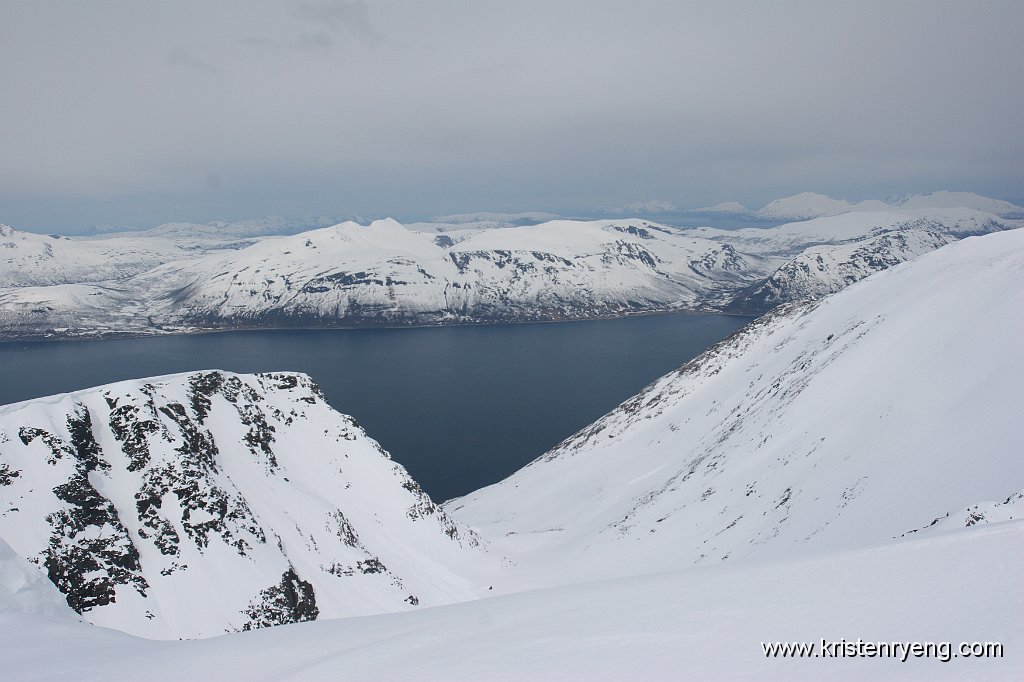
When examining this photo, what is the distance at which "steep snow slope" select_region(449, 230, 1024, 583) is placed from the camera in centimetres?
3459

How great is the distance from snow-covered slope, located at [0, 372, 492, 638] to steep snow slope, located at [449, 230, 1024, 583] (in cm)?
1576

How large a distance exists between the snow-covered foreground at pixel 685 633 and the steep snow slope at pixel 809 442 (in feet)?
63.2

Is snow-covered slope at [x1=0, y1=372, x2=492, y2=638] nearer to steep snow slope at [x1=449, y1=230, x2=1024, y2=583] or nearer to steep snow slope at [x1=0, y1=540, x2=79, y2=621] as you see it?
steep snow slope at [x1=0, y1=540, x2=79, y2=621]

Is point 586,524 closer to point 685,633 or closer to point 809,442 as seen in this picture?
point 809,442

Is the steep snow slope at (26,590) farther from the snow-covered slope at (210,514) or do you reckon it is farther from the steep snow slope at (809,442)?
the steep snow slope at (809,442)

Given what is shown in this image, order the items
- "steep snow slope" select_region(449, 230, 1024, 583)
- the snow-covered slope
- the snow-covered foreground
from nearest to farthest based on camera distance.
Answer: the snow-covered foreground < "steep snow slope" select_region(449, 230, 1024, 583) < the snow-covered slope

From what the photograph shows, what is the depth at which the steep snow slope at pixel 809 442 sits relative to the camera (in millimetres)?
34594

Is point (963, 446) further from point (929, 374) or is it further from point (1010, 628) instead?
point (1010, 628)

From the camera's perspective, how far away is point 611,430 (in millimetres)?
98875

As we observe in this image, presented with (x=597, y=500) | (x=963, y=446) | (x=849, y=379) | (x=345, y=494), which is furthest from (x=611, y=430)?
(x=963, y=446)

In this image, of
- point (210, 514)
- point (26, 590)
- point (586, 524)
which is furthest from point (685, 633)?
point (586, 524)

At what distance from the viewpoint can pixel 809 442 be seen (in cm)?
5356

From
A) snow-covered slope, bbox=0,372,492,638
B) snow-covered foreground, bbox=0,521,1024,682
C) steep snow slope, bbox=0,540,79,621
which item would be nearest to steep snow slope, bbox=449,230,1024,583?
snow-covered slope, bbox=0,372,492,638

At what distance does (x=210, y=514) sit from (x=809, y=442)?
5202 centimetres
